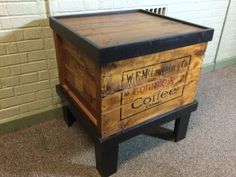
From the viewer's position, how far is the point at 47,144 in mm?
1401

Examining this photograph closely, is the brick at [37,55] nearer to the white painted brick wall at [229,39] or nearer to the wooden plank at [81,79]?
the wooden plank at [81,79]

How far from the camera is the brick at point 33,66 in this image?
1.40 metres

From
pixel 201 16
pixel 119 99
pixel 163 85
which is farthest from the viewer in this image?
pixel 201 16

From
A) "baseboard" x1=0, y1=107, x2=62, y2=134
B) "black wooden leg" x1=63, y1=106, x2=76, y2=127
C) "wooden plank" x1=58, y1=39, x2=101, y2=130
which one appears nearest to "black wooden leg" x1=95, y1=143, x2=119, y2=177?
"wooden plank" x1=58, y1=39, x2=101, y2=130

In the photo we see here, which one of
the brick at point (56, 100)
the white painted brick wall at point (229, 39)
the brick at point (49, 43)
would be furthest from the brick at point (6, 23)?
the white painted brick wall at point (229, 39)

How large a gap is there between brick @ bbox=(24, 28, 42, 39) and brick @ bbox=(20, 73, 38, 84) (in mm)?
234

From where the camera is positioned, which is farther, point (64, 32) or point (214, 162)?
point (214, 162)

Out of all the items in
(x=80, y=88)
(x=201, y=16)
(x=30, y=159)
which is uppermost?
(x=201, y=16)

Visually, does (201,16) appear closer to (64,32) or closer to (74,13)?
(74,13)

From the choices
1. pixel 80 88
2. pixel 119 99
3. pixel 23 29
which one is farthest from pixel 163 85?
pixel 23 29

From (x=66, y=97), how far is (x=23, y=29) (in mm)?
446

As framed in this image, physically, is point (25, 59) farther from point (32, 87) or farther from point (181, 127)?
point (181, 127)

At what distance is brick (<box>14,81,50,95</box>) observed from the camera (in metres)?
1.44

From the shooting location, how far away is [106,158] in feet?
3.71
